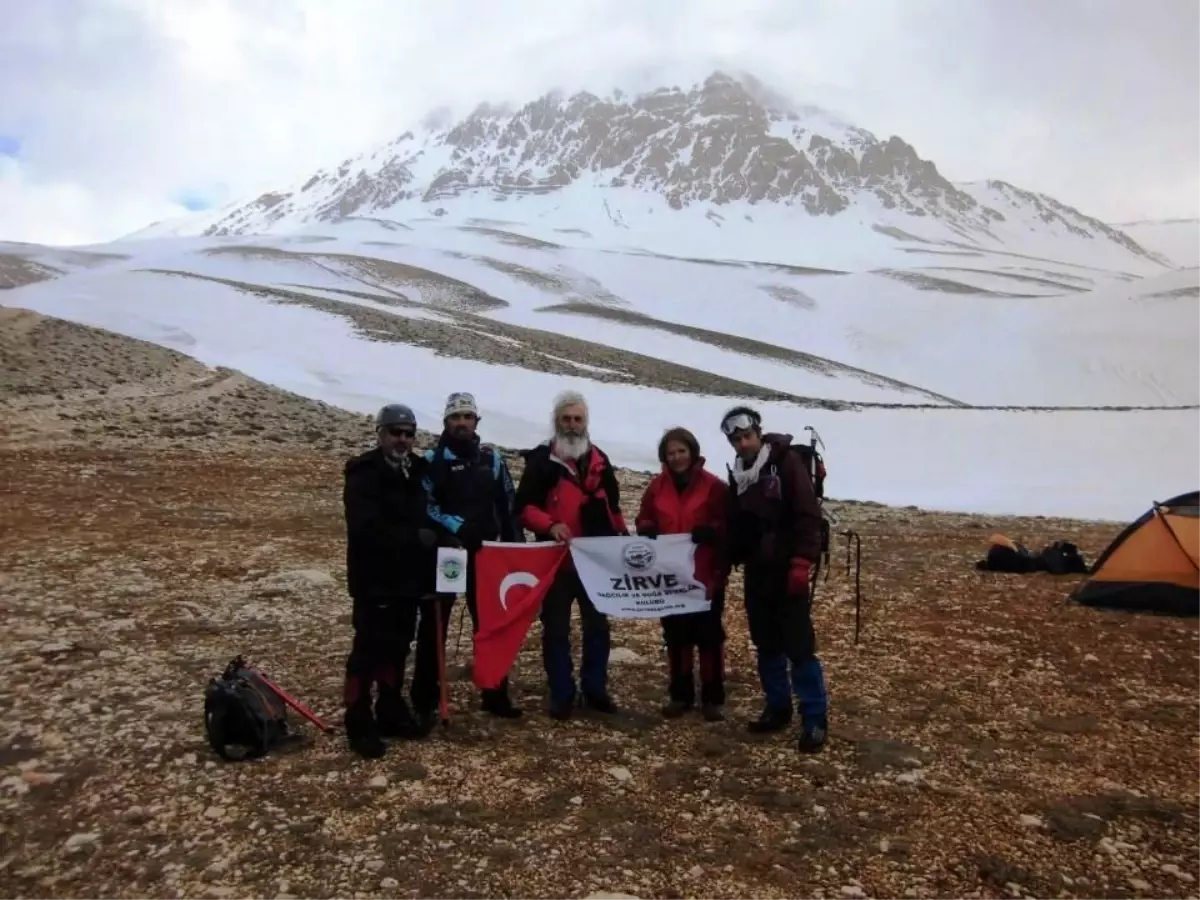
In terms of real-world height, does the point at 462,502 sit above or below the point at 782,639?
above

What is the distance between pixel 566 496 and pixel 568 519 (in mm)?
153

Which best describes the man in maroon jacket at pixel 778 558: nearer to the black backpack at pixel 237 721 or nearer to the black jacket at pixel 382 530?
the black jacket at pixel 382 530

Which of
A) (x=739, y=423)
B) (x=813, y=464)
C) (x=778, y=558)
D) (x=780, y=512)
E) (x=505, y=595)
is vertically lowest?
(x=505, y=595)

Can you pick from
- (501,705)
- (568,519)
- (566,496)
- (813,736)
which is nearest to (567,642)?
(501,705)

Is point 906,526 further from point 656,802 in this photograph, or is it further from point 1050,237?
point 1050,237

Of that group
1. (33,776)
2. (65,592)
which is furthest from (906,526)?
→ (33,776)

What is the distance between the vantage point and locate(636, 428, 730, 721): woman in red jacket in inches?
219

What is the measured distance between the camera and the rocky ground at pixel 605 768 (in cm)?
387

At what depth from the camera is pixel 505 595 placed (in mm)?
5680

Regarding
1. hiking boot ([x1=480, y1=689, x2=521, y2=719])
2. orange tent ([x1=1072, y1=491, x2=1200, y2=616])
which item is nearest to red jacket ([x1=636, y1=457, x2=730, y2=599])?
hiking boot ([x1=480, y1=689, x2=521, y2=719])

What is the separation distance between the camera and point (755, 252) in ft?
458

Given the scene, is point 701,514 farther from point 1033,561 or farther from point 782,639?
point 1033,561

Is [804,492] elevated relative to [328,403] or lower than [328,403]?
lower

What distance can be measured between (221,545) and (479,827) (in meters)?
6.85
